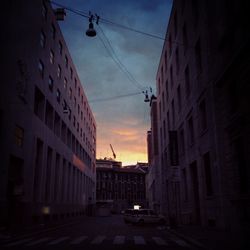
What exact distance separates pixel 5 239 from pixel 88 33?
11.4 metres

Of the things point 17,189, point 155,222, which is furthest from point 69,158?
point 17,189

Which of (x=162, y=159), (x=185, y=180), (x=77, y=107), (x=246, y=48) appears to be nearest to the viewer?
(x=246, y=48)

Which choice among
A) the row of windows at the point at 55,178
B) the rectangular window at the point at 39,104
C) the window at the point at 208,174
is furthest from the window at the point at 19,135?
the window at the point at 208,174

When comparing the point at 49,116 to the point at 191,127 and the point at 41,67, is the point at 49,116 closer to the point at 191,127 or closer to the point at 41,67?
the point at 41,67

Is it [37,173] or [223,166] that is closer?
[223,166]

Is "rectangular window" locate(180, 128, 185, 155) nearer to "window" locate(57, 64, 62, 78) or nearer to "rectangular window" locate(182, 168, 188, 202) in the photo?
"rectangular window" locate(182, 168, 188, 202)

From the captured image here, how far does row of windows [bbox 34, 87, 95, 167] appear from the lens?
1399 inches

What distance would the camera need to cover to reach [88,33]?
61.1 ft

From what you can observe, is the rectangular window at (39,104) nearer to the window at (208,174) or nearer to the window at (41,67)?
the window at (41,67)

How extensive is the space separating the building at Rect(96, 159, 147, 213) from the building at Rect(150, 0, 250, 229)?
3174 inches

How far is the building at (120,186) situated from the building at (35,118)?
193 feet

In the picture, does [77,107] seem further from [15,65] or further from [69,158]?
[15,65]

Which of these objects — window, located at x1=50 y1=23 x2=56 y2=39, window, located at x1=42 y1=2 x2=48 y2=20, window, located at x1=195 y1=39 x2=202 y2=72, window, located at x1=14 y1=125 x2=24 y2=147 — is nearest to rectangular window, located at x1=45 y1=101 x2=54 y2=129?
window, located at x1=50 y1=23 x2=56 y2=39

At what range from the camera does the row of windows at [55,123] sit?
3554 centimetres
